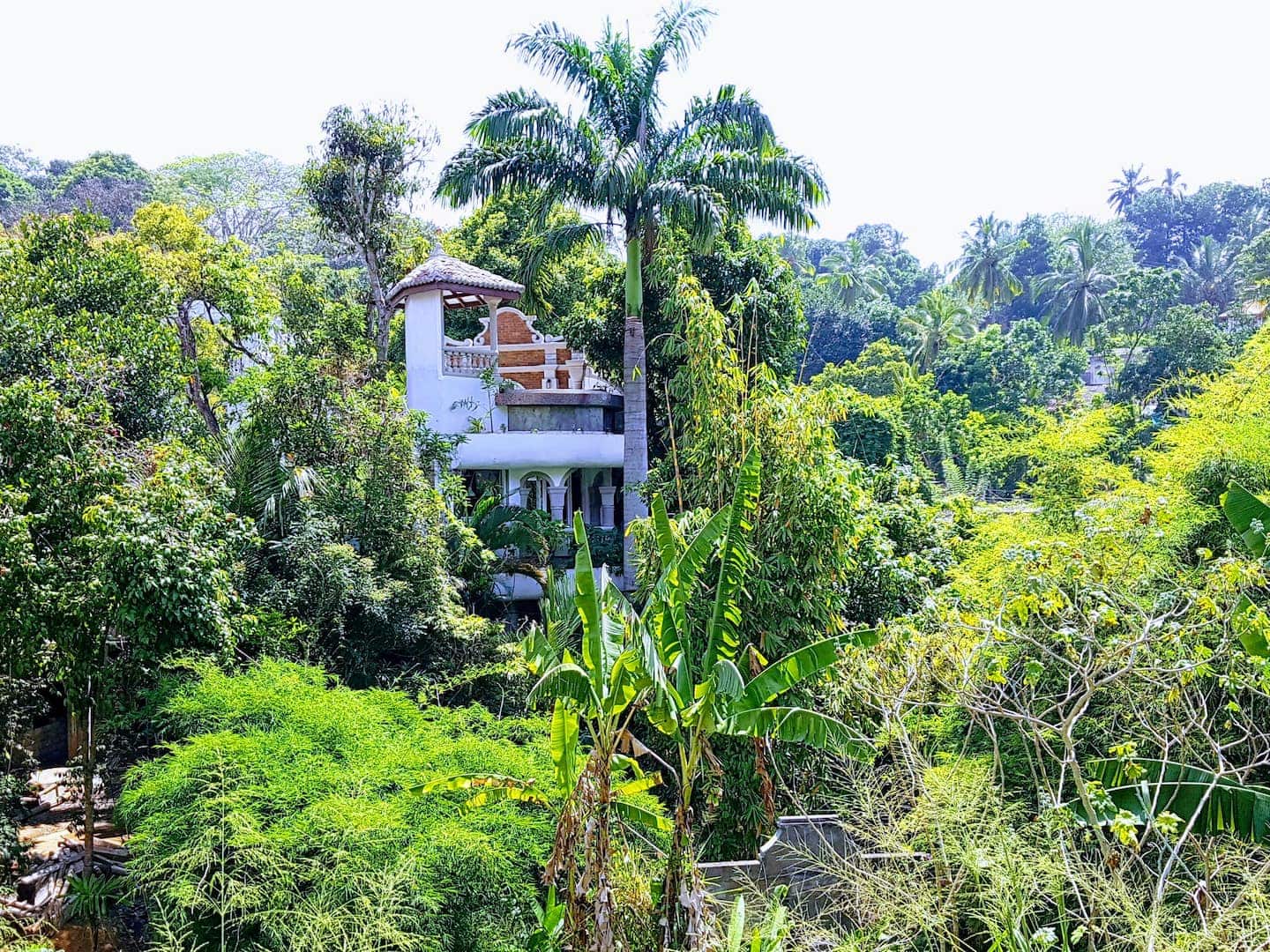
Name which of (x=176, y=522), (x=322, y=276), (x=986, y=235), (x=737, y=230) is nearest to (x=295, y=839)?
(x=176, y=522)

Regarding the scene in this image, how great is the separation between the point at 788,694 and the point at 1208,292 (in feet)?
195

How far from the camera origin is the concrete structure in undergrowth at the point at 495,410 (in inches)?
639

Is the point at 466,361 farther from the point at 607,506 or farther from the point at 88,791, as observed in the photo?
the point at 88,791

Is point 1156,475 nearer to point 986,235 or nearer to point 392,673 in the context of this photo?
point 392,673

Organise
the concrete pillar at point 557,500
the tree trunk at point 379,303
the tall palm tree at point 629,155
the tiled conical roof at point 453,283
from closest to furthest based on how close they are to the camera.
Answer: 1. the tall palm tree at point 629,155
2. the tiled conical roof at point 453,283
3. the concrete pillar at point 557,500
4. the tree trunk at point 379,303

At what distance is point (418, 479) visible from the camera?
12.7 m

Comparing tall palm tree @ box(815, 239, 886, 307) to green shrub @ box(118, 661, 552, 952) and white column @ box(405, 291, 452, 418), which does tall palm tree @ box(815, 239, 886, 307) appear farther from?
green shrub @ box(118, 661, 552, 952)

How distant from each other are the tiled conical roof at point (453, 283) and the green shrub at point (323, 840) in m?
10.00

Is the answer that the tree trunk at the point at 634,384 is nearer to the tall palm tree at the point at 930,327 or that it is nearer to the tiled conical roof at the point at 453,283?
the tiled conical roof at the point at 453,283

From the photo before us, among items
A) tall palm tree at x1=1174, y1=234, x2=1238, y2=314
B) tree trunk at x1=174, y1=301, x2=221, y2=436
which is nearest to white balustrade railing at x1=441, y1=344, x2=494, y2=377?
tree trunk at x1=174, y1=301, x2=221, y2=436

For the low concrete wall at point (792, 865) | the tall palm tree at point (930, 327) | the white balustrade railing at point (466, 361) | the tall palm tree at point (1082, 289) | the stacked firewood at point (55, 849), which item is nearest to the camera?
the low concrete wall at point (792, 865)

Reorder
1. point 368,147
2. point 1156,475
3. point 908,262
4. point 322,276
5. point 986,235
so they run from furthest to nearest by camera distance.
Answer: point 908,262 < point 986,235 < point 322,276 < point 368,147 < point 1156,475

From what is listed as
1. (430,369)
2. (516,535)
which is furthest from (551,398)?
(516,535)

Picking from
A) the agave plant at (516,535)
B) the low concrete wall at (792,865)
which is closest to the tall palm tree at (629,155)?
the agave plant at (516,535)
